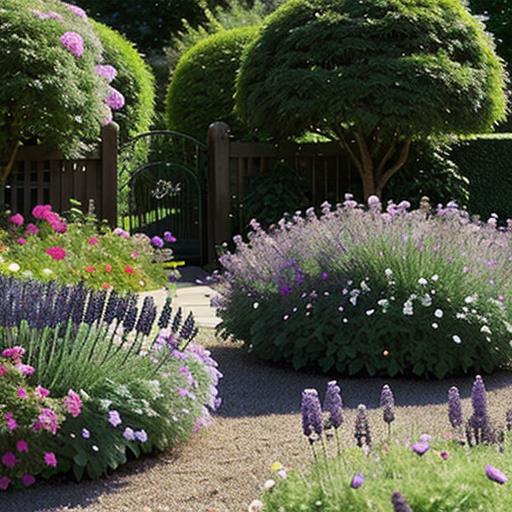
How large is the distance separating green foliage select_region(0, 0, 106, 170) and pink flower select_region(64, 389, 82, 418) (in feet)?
22.5

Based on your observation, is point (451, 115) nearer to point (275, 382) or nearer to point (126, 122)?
point (126, 122)

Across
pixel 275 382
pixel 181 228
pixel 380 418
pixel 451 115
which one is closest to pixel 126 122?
pixel 181 228

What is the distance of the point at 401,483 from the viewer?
3.23 m

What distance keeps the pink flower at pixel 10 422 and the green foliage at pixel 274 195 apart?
8462 mm

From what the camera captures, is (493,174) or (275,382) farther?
(493,174)

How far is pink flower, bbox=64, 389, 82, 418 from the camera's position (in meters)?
4.29

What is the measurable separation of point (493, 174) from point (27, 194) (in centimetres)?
563

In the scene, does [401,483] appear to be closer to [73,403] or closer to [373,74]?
[73,403]

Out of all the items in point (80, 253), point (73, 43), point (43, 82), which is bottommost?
point (80, 253)

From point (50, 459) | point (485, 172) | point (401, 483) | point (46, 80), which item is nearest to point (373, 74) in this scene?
point (485, 172)

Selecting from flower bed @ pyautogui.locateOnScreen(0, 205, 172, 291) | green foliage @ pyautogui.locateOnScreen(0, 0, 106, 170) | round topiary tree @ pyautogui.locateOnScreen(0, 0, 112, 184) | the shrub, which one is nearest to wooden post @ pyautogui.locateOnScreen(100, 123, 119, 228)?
round topiary tree @ pyautogui.locateOnScreen(0, 0, 112, 184)

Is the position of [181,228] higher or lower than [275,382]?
higher

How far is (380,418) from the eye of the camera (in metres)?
5.30

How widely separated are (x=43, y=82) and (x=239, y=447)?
6.78 metres
